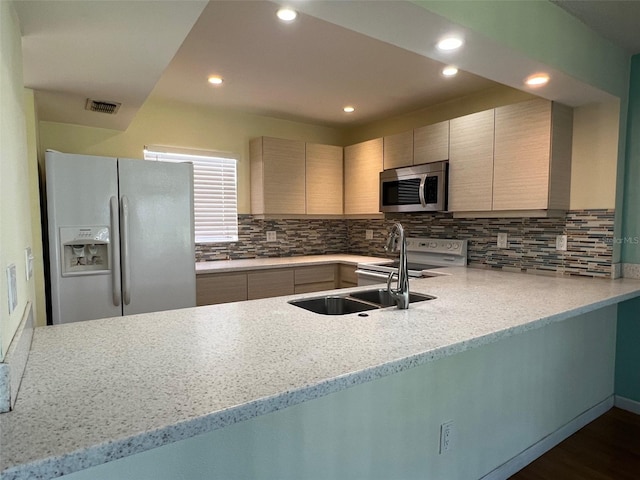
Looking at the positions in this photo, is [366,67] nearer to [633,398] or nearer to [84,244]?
[84,244]

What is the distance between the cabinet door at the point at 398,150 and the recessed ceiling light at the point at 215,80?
5.14 feet

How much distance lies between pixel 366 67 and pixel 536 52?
1123 mm

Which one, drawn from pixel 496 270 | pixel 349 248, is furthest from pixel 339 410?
pixel 349 248

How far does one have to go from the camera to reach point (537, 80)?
2102 millimetres

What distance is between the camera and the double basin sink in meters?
1.90

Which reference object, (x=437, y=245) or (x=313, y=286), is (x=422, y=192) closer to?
(x=437, y=245)

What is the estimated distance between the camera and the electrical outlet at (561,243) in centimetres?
265

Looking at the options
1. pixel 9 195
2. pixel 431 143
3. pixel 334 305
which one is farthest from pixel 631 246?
pixel 9 195

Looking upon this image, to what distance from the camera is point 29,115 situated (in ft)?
6.80

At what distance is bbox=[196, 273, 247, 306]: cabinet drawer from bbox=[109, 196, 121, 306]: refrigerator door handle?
2.40ft

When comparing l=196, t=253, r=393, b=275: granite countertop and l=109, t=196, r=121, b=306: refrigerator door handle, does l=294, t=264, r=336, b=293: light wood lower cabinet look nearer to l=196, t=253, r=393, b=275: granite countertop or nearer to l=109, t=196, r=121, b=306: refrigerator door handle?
l=196, t=253, r=393, b=275: granite countertop

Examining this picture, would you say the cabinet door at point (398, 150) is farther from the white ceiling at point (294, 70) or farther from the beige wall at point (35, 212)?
the beige wall at point (35, 212)

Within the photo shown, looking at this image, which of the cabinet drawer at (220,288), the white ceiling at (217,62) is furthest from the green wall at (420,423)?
the cabinet drawer at (220,288)

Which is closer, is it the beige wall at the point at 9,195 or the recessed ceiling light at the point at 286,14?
the beige wall at the point at 9,195
